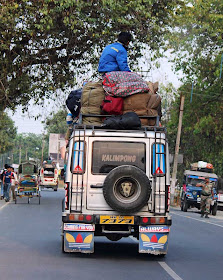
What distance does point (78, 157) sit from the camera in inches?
477

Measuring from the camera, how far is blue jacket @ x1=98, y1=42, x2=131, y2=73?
1329 centimetres

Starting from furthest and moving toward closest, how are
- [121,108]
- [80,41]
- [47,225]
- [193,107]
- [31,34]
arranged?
[193,107] → [80,41] → [31,34] → [47,225] → [121,108]

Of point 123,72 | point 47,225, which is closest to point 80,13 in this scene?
point 47,225

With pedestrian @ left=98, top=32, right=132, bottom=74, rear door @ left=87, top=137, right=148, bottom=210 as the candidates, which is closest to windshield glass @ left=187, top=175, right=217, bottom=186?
pedestrian @ left=98, top=32, right=132, bottom=74

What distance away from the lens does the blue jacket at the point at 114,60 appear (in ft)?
43.6

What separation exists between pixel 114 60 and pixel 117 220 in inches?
128

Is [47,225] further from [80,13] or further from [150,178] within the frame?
[80,13]

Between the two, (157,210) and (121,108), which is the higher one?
(121,108)

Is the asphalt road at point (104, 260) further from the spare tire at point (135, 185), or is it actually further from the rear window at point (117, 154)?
the rear window at point (117, 154)

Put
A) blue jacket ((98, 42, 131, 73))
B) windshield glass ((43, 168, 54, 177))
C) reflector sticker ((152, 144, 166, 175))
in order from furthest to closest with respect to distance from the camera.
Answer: windshield glass ((43, 168, 54, 177)) < blue jacket ((98, 42, 131, 73)) < reflector sticker ((152, 144, 166, 175))

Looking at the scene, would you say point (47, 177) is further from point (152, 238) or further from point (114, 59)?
point (152, 238)

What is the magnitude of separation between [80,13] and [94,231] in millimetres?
17696

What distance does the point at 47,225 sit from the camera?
2033 cm

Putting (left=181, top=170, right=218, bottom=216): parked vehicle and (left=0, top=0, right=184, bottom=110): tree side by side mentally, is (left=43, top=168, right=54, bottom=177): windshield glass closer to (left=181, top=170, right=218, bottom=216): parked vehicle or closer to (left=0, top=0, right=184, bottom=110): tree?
(left=181, top=170, right=218, bottom=216): parked vehicle
